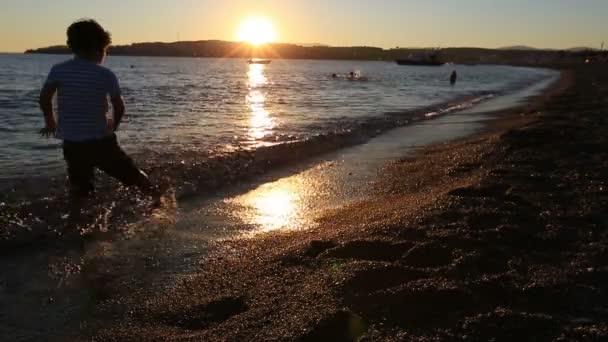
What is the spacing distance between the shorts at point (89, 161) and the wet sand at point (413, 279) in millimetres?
1552

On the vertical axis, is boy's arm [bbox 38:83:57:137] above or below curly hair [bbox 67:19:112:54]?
below

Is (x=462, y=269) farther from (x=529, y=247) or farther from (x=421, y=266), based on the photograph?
(x=529, y=247)

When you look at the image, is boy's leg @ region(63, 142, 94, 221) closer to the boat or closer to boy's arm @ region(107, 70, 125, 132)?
boy's arm @ region(107, 70, 125, 132)

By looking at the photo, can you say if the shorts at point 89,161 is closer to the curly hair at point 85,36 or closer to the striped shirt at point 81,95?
the striped shirt at point 81,95

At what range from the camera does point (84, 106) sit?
4.71m

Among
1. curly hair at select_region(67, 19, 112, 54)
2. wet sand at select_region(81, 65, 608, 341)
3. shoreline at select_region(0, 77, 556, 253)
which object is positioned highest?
curly hair at select_region(67, 19, 112, 54)

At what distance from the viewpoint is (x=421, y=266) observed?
348 centimetres

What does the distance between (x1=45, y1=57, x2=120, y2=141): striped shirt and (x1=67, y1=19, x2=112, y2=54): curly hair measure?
112 millimetres

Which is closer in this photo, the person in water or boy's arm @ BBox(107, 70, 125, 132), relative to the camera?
the person in water

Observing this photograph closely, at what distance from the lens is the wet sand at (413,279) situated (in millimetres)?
2725

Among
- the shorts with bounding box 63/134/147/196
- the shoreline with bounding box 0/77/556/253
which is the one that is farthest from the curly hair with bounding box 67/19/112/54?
the shoreline with bounding box 0/77/556/253

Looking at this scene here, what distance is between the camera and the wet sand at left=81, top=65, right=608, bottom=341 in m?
2.72

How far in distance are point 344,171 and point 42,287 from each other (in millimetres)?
5231

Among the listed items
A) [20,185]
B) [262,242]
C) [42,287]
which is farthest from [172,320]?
[20,185]
